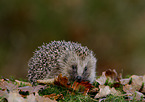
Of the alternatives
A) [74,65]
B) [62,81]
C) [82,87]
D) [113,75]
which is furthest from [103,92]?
[113,75]

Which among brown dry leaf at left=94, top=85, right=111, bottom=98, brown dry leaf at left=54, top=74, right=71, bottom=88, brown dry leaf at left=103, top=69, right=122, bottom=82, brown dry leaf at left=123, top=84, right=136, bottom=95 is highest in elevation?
brown dry leaf at left=103, top=69, right=122, bottom=82

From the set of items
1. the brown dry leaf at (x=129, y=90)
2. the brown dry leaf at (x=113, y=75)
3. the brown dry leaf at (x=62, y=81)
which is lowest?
the brown dry leaf at (x=129, y=90)

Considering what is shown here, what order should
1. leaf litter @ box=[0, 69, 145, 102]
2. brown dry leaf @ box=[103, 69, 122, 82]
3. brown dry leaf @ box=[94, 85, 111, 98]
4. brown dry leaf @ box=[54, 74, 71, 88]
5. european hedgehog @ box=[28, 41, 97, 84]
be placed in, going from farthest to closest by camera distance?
brown dry leaf @ box=[103, 69, 122, 82]
european hedgehog @ box=[28, 41, 97, 84]
brown dry leaf @ box=[54, 74, 71, 88]
brown dry leaf @ box=[94, 85, 111, 98]
leaf litter @ box=[0, 69, 145, 102]

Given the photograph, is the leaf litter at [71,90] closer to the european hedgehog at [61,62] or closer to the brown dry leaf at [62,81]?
the brown dry leaf at [62,81]

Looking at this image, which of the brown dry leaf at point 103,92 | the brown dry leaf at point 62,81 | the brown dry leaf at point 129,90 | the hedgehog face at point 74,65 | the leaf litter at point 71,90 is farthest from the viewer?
the hedgehog face at point 74,65

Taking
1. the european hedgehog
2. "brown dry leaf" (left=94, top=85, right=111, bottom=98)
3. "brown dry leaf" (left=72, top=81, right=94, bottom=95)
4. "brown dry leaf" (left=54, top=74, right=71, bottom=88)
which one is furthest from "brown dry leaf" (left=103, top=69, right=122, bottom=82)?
"brown dry leaf" (left=54, top=74, right=71, bottom=88)

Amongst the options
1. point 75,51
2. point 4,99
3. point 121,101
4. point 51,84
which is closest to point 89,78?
point 75,51

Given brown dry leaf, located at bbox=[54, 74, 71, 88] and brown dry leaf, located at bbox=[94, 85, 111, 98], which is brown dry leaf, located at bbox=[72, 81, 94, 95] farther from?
brown dry leaf, located at bbox=[94, 85, 111, 98]

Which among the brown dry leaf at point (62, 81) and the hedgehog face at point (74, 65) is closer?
the brown dry leaf at point (62, 81)

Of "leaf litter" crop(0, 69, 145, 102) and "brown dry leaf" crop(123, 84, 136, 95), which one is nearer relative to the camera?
"leaf litter" crop(0, 69, 145, 102)

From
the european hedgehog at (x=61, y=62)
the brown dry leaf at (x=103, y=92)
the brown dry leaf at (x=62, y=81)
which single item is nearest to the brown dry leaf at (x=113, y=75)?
the european hedgehog at (x=61, y=62)
